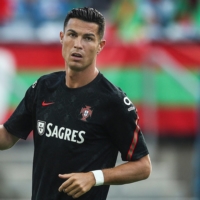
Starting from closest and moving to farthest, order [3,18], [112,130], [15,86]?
[112,130]
[15,86]
[3,18]

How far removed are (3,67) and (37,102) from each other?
5361 mm

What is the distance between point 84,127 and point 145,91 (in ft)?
18.9

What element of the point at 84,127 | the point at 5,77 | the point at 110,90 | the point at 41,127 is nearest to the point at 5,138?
the point at 41,127

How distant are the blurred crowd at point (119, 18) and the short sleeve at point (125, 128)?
6318 millimetres

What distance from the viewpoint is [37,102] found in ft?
17.5

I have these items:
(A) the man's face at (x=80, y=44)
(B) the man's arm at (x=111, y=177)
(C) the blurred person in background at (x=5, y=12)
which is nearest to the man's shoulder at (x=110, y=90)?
(A) the man's face at (x=80, y=44)

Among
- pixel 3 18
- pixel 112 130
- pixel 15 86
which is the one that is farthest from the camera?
pixel 3 18

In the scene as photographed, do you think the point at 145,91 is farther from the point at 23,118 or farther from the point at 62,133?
the point at 62,133

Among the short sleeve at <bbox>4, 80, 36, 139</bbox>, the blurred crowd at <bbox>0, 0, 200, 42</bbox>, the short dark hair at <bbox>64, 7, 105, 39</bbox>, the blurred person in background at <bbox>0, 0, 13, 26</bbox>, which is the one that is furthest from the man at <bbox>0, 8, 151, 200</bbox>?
the blurred person in background at <bbox>0, 0, 13, 26</bbox>

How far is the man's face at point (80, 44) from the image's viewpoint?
5.16 m

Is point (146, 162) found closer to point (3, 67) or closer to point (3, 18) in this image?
point (3, 67)

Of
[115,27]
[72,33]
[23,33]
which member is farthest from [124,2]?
[72,33]

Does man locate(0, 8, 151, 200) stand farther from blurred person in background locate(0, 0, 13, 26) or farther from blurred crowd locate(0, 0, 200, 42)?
blurred person in background locate(0, 0, 13, 26)

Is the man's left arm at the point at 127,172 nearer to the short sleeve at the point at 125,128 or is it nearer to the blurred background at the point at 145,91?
the short sleeve at the point at 125,128
